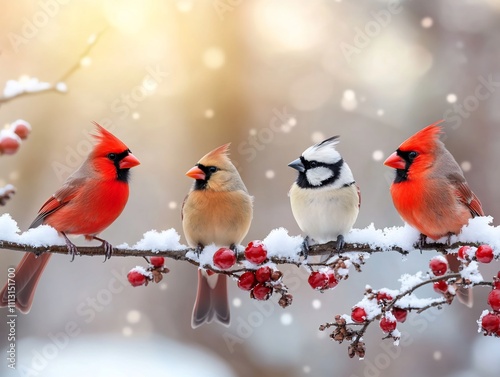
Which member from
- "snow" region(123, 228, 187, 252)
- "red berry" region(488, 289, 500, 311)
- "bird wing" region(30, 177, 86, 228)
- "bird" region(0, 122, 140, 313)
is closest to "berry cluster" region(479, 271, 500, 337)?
"red berry" region(488, 289, 500, 311)

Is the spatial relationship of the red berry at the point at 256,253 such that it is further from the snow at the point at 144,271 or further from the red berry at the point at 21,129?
the red berry at the point at 21,129

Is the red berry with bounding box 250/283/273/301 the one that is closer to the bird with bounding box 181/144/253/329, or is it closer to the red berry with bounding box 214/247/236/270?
the red berry with bounding box 214/247/236/270

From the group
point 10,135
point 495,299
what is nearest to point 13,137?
point 10,135

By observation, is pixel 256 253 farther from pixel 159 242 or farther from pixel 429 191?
pixel 429 191

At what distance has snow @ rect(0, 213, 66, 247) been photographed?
3.36ft

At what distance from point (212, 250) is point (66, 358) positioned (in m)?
1.94

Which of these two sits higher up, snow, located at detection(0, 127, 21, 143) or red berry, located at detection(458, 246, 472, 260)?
red berry, located at detection(458, 246, 472, 260)

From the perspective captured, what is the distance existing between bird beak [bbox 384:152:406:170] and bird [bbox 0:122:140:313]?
553mm

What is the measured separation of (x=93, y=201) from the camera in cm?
138

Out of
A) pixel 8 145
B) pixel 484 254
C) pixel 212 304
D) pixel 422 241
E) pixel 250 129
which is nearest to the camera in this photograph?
pixel 8 145

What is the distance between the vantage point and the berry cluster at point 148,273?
112cm

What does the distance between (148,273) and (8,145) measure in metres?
0.43

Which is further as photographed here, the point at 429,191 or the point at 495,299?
the point at 429,191

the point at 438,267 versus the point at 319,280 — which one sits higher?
the point at 438,267
